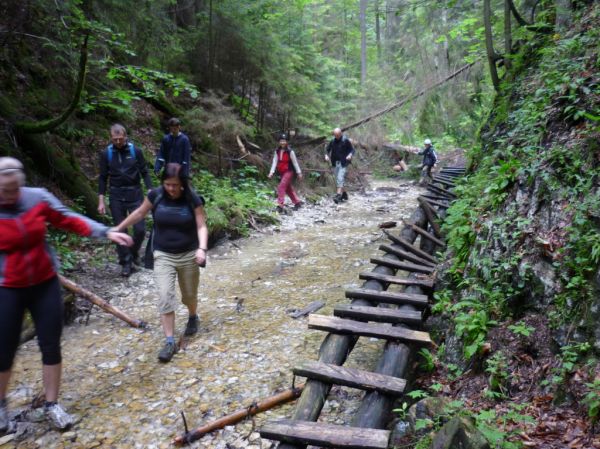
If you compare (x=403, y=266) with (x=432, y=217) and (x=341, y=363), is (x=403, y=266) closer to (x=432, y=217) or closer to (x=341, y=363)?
(x=341, y=363)

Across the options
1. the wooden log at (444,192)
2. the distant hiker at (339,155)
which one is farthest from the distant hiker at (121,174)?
the distant hiker at (339,155)

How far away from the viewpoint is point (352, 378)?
3578mm

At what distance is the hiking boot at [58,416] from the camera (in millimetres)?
3582

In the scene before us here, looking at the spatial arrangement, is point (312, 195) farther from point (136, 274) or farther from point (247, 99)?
point (136, 274)

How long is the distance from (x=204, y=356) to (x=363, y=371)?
2.06 metres

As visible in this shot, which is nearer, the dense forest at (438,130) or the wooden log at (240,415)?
the dense forest at (438,130)

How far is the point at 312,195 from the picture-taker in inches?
571

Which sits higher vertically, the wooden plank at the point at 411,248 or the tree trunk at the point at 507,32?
the tree trunk at the point at 507,32

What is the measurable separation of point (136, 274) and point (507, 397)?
20.1 ft

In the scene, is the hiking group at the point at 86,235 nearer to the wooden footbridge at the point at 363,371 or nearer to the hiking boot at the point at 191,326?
the hiking boot at the point at 191,326

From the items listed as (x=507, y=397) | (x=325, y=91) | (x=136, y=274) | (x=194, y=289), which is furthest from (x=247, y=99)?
(x=507, y=397)

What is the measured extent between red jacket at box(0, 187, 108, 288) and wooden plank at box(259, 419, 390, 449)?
2.21 metres

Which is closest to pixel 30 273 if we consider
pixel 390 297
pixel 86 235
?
pixel 86 235

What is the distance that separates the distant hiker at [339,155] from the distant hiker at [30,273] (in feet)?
36.1
